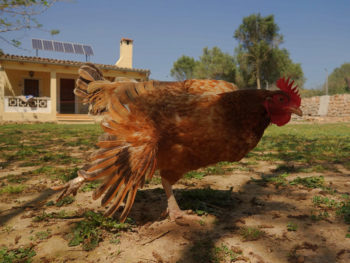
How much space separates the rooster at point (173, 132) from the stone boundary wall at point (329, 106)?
71.1 feet

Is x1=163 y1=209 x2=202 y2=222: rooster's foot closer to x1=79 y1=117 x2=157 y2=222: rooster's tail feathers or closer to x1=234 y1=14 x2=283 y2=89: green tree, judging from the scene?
x1=79 y1=117 x2=157 y2=222: rooster's tail feathers

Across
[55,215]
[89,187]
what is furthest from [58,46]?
[55,215]

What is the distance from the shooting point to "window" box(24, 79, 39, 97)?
66.2 feet

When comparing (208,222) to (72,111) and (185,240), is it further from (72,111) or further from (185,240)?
(72,111)

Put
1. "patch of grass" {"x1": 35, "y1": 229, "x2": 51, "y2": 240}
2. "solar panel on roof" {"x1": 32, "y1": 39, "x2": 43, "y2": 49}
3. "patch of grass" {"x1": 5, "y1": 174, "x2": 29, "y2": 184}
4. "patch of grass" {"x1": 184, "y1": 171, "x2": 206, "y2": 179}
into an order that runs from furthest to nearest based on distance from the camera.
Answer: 1. "solar panel on roof" {"x1": 32, "y1": 39, "x2": 43, "y2": 49}
2. "patch of grass" {"x1": 184, "y1": 171, "x2": 206, "y2": 179}
3. "patch of grass" {"x1": 5, "y1": 174, "x2": 29, "y2": 184}
4. "patch of grass" {"x1": 35, "y1": 229, "x2": 51, "y2": 240}

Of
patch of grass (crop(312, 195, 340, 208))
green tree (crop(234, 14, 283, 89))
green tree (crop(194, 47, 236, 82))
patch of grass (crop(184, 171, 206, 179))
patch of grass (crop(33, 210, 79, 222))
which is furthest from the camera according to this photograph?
green tree (crop(194, 47, 236, 82))

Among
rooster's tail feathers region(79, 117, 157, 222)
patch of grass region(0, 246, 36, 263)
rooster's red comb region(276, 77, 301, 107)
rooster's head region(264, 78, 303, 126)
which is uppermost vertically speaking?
rooster's red comb region(276, 77, 301, 107)

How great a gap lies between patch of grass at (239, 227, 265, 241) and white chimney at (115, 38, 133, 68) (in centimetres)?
2368

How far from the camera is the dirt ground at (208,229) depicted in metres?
1.96

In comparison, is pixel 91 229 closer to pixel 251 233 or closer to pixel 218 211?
pixel 218 211

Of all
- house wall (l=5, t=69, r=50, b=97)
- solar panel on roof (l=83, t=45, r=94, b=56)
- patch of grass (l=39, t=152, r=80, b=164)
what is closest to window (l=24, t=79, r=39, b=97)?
house wall (l=5, t=69, r=50, b=97)

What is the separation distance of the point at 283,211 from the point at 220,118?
4.42 feet

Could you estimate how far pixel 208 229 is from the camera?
238 cm

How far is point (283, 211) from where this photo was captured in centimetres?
270
